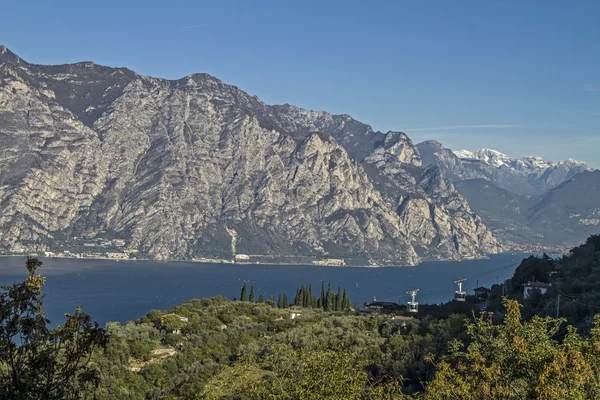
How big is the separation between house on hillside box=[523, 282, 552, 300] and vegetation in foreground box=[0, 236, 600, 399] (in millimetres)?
2483

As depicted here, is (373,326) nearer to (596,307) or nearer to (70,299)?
(596,307)

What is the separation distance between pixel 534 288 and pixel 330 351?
59230 millimetres

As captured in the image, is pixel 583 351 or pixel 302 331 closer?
pixel 583 351

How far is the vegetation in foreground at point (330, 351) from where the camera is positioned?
44.8ft

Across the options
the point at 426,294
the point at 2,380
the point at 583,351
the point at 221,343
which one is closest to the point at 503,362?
the point at 583,351

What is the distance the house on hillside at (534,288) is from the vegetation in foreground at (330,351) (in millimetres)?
2483

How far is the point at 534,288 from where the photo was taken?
79.1 m

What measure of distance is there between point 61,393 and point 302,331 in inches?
2124

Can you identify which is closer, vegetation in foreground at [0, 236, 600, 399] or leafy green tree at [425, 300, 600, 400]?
vegetation in foreground at [0, 236, 600, 399]

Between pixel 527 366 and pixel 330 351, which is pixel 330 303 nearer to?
pixel 330 351

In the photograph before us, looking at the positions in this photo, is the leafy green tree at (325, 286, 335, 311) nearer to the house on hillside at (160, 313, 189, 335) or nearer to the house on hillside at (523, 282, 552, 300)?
the house on hillside at (523, 282, 552, 300)

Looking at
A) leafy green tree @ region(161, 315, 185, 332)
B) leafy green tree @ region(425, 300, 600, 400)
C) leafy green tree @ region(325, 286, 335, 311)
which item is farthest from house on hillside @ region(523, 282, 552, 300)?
leafy green tree @ region(425, 300, 600, 400)

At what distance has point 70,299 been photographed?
15888 centimetres

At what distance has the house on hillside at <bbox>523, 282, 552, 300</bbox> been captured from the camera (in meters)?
78.0
